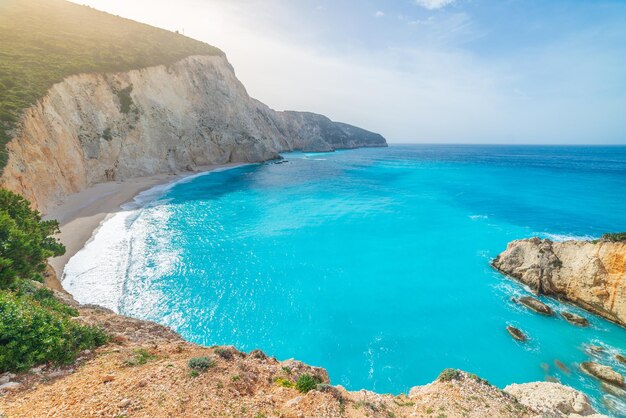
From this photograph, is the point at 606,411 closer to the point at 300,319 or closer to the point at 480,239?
the point at 300,319

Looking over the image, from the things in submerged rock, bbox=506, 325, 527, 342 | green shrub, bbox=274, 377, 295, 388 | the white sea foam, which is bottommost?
submerged rock, bbox=506, 325, 527, 342

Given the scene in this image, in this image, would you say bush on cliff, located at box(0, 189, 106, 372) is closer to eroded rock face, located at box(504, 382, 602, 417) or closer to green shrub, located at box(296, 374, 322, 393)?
green shrub, located at box(296, 374, 322, 393)

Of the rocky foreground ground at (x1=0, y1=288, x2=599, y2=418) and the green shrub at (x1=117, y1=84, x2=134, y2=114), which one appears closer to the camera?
the rocky foreground ground at (x1=0, y1=288, x2=599, y2=418)

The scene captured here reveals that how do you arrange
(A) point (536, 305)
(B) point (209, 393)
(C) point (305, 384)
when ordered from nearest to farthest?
(B) point (209, 393), (C) point (305, 384), (A) point (536, 305)

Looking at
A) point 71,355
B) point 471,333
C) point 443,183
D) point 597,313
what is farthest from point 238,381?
point 443,183

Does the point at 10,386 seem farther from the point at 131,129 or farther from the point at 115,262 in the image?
the point at 131,129

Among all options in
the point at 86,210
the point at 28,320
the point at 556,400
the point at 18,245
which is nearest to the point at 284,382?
the point at 28,320

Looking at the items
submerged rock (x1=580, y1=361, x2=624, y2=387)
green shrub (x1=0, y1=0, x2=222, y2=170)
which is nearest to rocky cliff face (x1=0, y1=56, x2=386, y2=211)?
green shrub (x1=0, y1=0, x2=222, y2=170)
